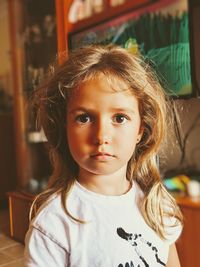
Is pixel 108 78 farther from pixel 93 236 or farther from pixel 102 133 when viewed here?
pixel 93 236

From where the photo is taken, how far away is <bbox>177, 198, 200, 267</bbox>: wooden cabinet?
1.35 m

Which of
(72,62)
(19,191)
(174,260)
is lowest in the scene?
(19,191)

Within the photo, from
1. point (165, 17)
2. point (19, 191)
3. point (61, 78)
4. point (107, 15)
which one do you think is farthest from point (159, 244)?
point (19, 191)

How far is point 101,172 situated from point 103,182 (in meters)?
0.05

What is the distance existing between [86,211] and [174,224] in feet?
0.68

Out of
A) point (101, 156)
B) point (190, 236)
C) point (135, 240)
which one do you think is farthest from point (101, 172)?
point (190, 236)

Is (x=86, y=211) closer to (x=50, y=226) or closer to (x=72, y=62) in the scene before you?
(x=50, y=226)

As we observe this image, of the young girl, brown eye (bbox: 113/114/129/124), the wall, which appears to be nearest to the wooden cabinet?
the wall

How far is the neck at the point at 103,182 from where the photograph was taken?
607mm

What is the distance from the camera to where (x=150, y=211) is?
0.64 metres

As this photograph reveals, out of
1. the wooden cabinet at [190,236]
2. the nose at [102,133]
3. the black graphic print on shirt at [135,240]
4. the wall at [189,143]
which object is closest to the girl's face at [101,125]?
the nose at [102,133]

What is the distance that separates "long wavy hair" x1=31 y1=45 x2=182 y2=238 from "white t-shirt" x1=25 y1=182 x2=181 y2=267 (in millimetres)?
19

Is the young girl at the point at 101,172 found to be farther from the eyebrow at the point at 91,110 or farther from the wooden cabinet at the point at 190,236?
the wooden cabinet at the point at 190,236

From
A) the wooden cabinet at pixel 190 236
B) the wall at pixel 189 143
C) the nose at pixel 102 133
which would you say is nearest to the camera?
the nose at pixel 102 133
